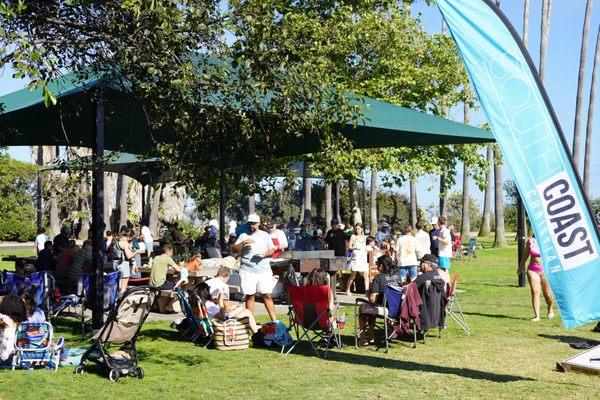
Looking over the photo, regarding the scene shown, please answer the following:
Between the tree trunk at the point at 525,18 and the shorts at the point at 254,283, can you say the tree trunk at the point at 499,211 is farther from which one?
the shorts at the point at 254,283

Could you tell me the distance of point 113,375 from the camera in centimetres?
819

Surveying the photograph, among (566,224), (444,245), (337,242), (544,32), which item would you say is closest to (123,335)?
(566,224)

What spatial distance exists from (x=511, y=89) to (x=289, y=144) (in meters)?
7.06

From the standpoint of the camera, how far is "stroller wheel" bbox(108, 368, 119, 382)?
26.7 ft

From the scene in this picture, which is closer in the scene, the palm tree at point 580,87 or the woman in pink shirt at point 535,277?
the woman in pink shirt at point 535,277

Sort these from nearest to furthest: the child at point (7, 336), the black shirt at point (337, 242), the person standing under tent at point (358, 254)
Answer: the child at point (7, 336) < the person standing under tent at point (358, 254) < the black shirt at point (337, 242)

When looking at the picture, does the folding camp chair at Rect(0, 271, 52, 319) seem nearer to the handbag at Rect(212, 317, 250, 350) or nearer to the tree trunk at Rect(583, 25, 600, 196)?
the handbag at Rect(212, 317, 250, 350)

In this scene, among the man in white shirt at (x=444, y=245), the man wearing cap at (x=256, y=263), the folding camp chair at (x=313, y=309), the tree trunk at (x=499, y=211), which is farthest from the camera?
the tree trunk at (x=499, y=211)

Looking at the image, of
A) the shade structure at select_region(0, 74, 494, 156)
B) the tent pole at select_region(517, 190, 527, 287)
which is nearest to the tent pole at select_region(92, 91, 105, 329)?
the shade structure at select_region(0, 74, 494, 156)

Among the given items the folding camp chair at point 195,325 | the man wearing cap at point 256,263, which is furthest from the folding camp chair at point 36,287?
the man wearing cap at point 256,263

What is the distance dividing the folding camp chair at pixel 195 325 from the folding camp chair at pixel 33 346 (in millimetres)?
1997

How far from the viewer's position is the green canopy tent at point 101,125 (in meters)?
10.8

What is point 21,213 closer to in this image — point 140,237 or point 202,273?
point 140,237

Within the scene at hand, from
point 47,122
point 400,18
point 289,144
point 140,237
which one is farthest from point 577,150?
point 47,122
